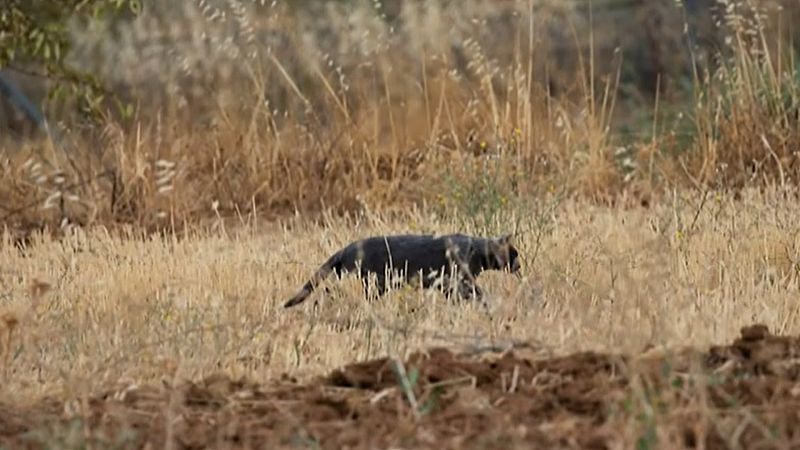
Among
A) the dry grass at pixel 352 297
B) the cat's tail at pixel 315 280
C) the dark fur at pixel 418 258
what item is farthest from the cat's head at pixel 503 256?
the cat's tail at pixel 315 280

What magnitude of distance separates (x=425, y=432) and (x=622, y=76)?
13748 millimetres

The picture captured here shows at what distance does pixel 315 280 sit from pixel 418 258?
47cm

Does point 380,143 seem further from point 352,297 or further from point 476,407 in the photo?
point 476,407

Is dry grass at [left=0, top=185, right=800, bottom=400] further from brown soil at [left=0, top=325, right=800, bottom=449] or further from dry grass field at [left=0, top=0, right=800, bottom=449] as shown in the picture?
brown soil at [left=0, top=325, right=800, bottom=449]

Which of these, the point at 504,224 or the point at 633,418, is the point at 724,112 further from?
the point at 633,418

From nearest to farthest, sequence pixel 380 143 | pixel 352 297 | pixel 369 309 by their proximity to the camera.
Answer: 1. pixel 369 309
2. pixel 352 297
3. pixel 380 143

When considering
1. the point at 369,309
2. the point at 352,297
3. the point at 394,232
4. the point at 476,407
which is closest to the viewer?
the point at 476,407

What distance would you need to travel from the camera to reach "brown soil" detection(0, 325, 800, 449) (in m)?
4.64

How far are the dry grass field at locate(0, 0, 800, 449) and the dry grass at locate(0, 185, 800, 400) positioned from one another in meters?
0.02

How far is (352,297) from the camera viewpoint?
7492 millimetres

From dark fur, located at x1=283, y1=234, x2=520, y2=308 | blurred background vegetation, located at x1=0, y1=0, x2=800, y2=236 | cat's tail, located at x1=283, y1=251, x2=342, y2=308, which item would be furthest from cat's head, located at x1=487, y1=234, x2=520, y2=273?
blurred background vegetation, located at x1=0, y1=0, x2=800, y2=236

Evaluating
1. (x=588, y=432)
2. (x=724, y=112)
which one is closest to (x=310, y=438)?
(x=588, y=432)

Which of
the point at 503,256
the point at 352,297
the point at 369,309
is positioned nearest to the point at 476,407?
the point at 369,309

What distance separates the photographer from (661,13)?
58.0 ft
